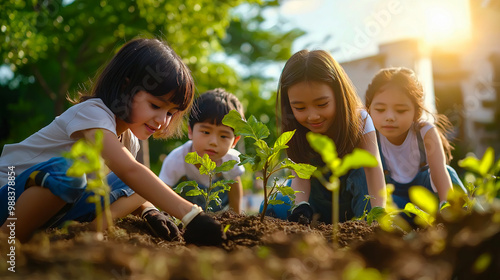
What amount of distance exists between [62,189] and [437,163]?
264cm

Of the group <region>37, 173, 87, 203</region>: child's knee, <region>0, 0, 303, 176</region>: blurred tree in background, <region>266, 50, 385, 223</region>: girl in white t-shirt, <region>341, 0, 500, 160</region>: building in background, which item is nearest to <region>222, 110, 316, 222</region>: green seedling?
<region>37, 173, 87, 203</region>: child's knee

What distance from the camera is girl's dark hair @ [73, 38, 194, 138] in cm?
206

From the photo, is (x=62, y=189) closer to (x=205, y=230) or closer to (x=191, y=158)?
(x=191, y=158)

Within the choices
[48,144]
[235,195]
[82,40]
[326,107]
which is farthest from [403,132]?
[82,40]

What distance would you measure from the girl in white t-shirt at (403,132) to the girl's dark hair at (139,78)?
69.8 inches

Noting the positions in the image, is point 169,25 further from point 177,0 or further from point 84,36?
point 84,36

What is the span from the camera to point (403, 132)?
341cm

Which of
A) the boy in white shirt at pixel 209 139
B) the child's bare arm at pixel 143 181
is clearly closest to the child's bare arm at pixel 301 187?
the boy in white shirt at pixel 209 139

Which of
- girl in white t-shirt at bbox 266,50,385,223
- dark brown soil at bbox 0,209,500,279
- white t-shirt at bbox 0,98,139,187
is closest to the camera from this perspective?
dark brown soil at bbox 0,209,500,279

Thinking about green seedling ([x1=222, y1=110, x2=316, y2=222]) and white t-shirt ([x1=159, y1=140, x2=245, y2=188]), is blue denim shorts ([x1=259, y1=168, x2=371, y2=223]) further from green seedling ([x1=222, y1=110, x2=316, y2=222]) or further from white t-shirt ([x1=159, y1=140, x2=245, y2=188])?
green seedling ([x1=222, y1=110, x2=316, y2=222])

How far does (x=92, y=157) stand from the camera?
892 millimetres

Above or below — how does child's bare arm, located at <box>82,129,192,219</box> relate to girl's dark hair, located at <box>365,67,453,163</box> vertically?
below

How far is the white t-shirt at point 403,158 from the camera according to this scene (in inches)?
133

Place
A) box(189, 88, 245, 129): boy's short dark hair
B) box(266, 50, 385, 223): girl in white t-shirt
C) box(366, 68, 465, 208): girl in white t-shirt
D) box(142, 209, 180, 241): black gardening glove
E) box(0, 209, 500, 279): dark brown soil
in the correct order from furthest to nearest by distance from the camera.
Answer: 1. box(189, 88, 245, 129): boy's short dark hair
2. box(366, 68, 465, 208): girl in white t-shirt
3. box(266, 50, 385, 223): girl in white t-shirt
4. box(142, 209, 180, 241): black gardening glove
5. box(0, 209, 500, 279): dark brown soil
